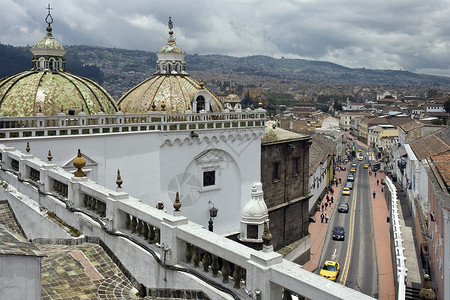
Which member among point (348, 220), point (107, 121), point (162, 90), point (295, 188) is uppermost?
point (162, 90)

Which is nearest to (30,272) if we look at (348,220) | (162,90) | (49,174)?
(49,174)

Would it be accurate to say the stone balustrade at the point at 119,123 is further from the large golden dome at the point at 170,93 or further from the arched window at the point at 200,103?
the arched window at the point at 200,103

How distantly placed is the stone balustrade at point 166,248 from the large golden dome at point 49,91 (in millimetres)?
7388

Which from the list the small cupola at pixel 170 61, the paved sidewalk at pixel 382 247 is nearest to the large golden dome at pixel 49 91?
the small cupola at pixel 170 61

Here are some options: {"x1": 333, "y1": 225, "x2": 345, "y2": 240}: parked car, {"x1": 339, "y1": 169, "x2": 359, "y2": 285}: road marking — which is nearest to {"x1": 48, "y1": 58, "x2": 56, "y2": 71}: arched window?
{"x1": 339, "y1": 169, "x2": 359, "y2": 285}: road marking

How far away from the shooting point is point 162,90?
23.1 metres

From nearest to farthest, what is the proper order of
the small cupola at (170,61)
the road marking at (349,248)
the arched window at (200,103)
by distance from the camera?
1. the arched window at (200,103)
2. the small cupola at (170,61)
3. the road marking at (349,248)

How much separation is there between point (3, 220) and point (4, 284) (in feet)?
22.3

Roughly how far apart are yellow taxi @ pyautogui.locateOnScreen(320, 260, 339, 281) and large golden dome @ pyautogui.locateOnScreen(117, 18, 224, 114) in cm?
1341

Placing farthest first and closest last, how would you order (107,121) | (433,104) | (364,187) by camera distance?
1. (433,104)
2. (364,187)
3. (107,121)

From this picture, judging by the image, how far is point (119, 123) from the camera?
18.9 meters

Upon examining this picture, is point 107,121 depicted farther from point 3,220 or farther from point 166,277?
point 166,277

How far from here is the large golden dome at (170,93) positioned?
22.6 m

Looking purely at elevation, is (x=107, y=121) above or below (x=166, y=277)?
above
